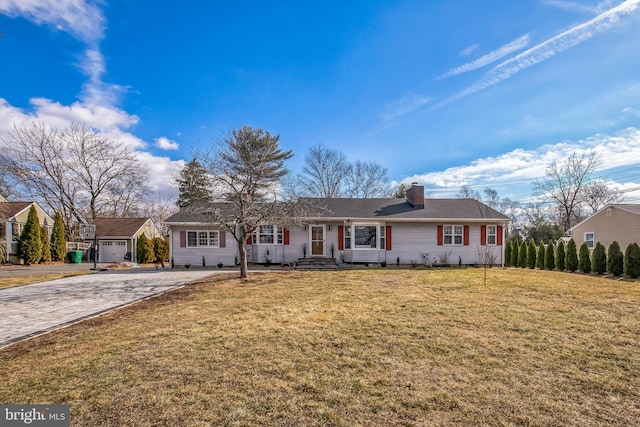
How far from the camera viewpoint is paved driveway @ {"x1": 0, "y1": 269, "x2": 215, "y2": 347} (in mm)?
6270

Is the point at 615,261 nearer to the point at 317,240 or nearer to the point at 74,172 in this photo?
the point at 317,240

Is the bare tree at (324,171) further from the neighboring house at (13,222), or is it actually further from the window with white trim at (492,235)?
the neighboring house at (13,222)

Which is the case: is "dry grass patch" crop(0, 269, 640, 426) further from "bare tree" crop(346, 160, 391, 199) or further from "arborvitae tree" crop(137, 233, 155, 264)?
"bare tree" crop(346, 160, 391, 199)

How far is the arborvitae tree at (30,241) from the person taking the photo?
22656mm

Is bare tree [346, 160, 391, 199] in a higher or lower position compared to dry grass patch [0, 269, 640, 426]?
higher

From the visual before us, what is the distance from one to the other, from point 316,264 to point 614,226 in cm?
1902

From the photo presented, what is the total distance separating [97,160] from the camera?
96.1 ft

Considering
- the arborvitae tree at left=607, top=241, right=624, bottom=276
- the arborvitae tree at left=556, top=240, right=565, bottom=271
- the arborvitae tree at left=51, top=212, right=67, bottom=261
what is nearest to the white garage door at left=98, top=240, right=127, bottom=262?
the arborvitae tree at left=51, top=212, right=67, bottom=261

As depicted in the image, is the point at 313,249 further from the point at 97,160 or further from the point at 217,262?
the point at 97,160

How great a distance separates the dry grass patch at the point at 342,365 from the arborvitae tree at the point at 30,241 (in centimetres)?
2315

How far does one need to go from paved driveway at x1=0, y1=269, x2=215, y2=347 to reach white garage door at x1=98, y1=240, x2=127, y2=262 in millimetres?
17301

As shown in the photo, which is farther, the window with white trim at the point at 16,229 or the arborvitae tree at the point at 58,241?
the arborvitae tree at the point at 58,241

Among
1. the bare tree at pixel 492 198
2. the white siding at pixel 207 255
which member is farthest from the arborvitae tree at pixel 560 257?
the bare tree at pixel 492 198

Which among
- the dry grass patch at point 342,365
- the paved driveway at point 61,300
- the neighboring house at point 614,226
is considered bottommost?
the paved driveway at point 61,300
